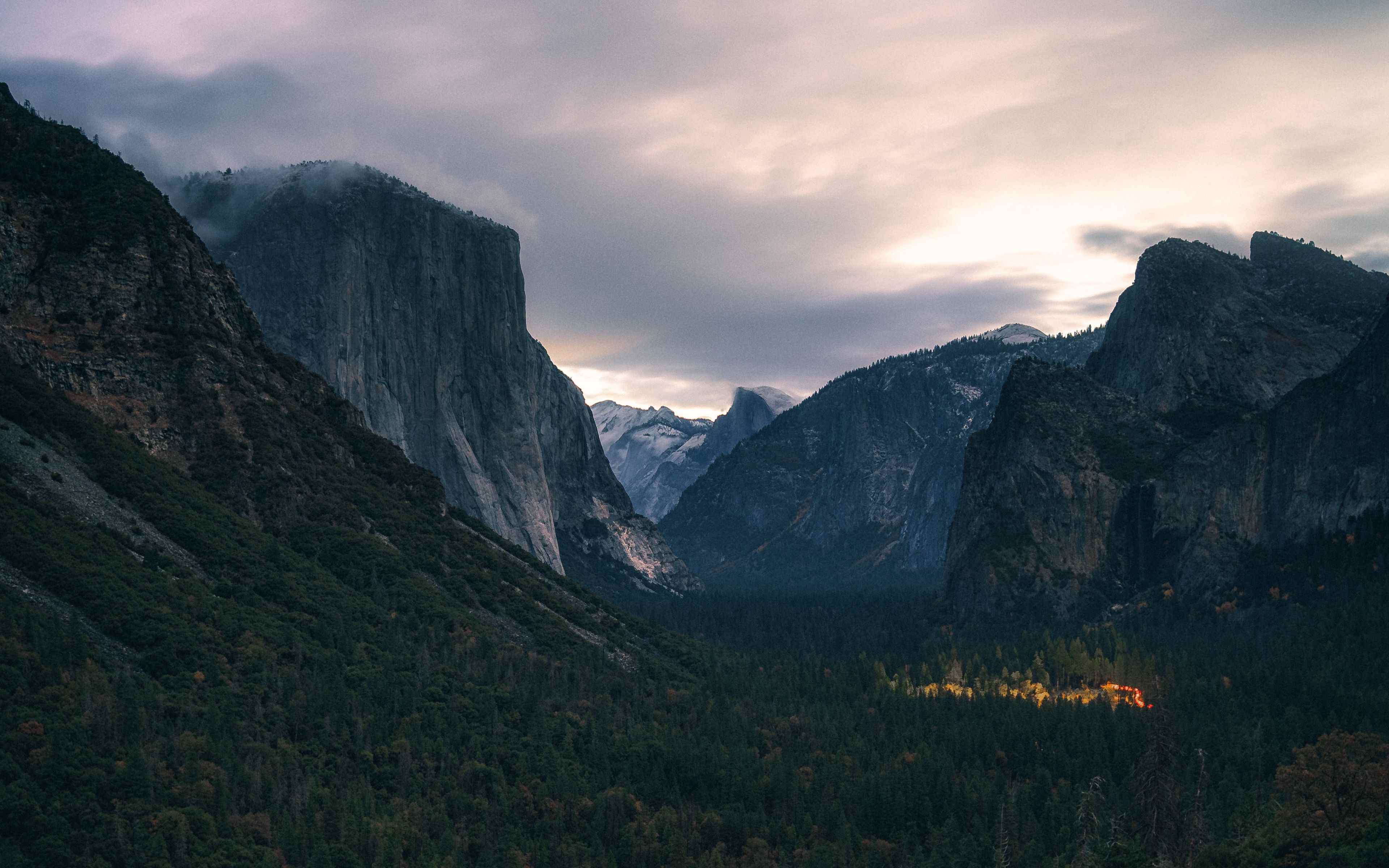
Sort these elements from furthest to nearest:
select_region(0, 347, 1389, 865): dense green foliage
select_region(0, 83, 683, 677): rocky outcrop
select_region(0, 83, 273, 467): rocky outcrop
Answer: select_region(0, 83, 273, 467): rocky outcrop
select_region(0, 83, 683, 677): rocky outcrop
select_region(0, 347, 1389, 865): dense green foliage

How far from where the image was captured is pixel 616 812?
135 metres

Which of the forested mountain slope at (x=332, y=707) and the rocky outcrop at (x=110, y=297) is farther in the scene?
the rocky outcrop at (x=110, y=297)

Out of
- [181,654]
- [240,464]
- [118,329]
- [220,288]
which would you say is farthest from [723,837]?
[220,288]

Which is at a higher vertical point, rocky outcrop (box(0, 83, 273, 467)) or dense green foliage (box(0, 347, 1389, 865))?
rocky outcrop (box(0, 83, 273, 467))

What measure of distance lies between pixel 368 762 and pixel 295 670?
41.9 ft

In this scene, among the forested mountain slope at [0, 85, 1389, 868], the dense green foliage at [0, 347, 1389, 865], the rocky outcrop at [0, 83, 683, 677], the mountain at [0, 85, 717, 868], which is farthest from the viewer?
the rocky outcrop at [0, 83, 683, 677]

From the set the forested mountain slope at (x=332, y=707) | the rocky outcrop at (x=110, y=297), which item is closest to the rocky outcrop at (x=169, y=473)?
the rocky outcrop at (x=110, y=297)

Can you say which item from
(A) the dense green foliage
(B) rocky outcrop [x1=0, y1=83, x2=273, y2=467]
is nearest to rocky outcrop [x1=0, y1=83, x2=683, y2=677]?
(B) rocky outcrop [x1=0, y1=83, x2=273, y2=467]

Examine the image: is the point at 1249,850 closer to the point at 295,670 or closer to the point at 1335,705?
the point at 295,670

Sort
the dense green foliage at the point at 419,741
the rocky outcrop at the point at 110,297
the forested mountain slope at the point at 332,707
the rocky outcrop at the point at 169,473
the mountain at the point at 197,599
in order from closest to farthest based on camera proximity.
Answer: the mountain at the point at 197,599, the dense green foliage at the point at 419,741, the forested mountain slope at the point at 332,707, the rocky outcrop at the point at 169,473, the rocky outcrop at the point at 110,297

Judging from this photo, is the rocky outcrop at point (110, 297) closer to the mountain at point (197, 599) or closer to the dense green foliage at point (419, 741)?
the mountain at point (197, 599)

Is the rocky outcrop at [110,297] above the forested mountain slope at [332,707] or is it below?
above

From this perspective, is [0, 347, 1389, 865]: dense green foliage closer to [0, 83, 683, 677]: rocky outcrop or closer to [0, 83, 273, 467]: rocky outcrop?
[0, 83, 683, 677]: rocky outcrop

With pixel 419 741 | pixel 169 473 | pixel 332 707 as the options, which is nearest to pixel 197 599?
pixel 332 707
